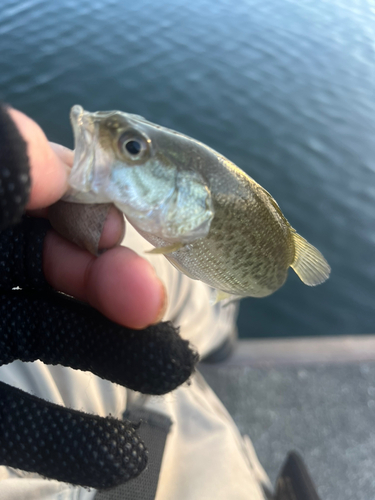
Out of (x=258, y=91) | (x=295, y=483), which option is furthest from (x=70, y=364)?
(x=258, y=91)

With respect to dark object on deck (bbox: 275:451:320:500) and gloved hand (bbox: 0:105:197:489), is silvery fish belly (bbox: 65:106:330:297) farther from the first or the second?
dark object on deck (bbox: 275:451:320:500)

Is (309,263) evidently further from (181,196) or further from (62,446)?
(62,446)

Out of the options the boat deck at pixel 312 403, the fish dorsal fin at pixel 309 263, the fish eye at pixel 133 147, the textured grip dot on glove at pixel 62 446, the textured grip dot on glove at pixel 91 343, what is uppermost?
the fish eye at pixel 133 147

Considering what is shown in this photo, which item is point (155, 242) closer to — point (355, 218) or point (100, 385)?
point (100, 385)

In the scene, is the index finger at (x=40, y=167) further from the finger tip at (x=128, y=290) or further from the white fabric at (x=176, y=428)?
the white fabric at (x=176, y=428)

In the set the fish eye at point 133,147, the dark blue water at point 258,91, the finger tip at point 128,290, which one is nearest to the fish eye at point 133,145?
the fish eye at point 133,147
